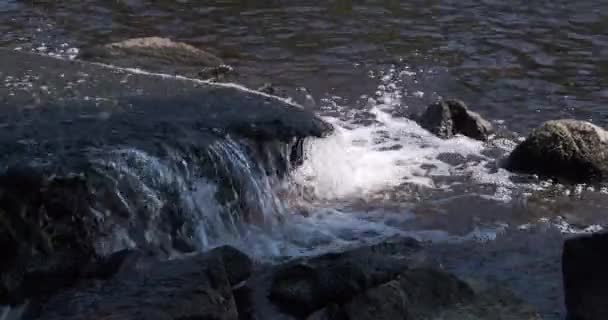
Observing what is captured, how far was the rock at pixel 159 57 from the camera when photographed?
34.6ft

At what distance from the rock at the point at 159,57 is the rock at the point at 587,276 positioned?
18.4 feet

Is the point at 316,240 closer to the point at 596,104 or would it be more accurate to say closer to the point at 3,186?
the point at 3,186

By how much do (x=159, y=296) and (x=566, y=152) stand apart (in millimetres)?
4709

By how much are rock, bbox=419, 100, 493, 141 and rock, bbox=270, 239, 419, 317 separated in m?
3.77

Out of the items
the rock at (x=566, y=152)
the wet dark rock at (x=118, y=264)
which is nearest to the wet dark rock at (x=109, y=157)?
the wet dark rock at (x=118, y=264)

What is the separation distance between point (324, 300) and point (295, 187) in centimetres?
249

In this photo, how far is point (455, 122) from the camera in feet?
32.2

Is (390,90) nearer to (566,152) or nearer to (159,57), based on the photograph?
(159,57)

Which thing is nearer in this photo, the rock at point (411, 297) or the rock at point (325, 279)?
the rock at point (411, 297)

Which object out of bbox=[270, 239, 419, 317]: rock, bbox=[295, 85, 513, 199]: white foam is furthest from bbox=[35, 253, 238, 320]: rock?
bbox=[295, 85, 513, 199]: white foam

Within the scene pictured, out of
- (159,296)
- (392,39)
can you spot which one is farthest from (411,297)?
(392,39)

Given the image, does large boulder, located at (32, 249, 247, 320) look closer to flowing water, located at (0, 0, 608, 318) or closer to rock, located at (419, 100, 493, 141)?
flowing water, located at (0, 0, 608, 318)

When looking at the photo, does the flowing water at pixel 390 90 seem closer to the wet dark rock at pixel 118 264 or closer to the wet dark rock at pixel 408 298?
the wet dark rock at pixel 408 298

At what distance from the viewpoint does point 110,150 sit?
691 cm
